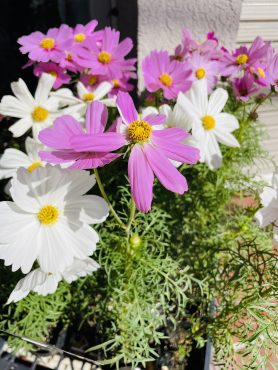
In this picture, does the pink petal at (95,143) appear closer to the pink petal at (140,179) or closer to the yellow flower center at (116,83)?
the pink petal at (140,179)

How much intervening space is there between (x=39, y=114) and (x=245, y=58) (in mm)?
582

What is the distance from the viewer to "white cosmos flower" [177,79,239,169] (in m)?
0.88

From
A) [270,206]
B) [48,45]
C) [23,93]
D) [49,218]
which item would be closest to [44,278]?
[49,218]

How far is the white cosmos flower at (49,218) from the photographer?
575 mm

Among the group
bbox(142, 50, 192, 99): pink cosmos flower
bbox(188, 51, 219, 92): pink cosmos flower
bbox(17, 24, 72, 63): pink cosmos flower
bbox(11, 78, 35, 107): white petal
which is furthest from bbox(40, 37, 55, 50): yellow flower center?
bbox(188, 51, 219, 92): pink cosmos flower

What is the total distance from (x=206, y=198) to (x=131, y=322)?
48cm

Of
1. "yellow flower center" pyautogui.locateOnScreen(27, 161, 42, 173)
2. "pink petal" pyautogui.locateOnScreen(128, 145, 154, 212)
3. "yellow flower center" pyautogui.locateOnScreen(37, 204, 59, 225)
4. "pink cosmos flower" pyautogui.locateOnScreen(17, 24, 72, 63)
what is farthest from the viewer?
"pink cosmos flower" pyautogui.locateOnScreen(17, 24, 72, 63)

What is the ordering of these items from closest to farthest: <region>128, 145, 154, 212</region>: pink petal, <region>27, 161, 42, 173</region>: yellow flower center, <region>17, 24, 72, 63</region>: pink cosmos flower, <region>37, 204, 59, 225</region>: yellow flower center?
<region>128, 145, 154, 212</region>: pink petal
<region>37, 204, 59, 225</region>: yellow flower center
<region>27, 161, 42, 173</region>: yellow flower center
<region>17, 24, 72, 63</region>: pink cosmos flower

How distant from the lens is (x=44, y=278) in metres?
0.63

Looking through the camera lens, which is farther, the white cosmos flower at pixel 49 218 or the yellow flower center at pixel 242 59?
the yellow flower center at pixel 242 59

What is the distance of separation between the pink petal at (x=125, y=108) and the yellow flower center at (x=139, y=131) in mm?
12

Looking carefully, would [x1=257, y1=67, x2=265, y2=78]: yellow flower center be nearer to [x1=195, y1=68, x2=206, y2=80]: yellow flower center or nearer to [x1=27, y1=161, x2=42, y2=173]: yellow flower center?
[x1=195, y1=68, x2=206, y2=80]: yellow flower center

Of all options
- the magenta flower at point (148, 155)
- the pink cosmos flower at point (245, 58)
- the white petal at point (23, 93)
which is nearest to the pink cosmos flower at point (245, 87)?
the pink cosmos flower at point (245, 58)

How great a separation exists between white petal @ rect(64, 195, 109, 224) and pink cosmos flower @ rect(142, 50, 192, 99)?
1.49ft
